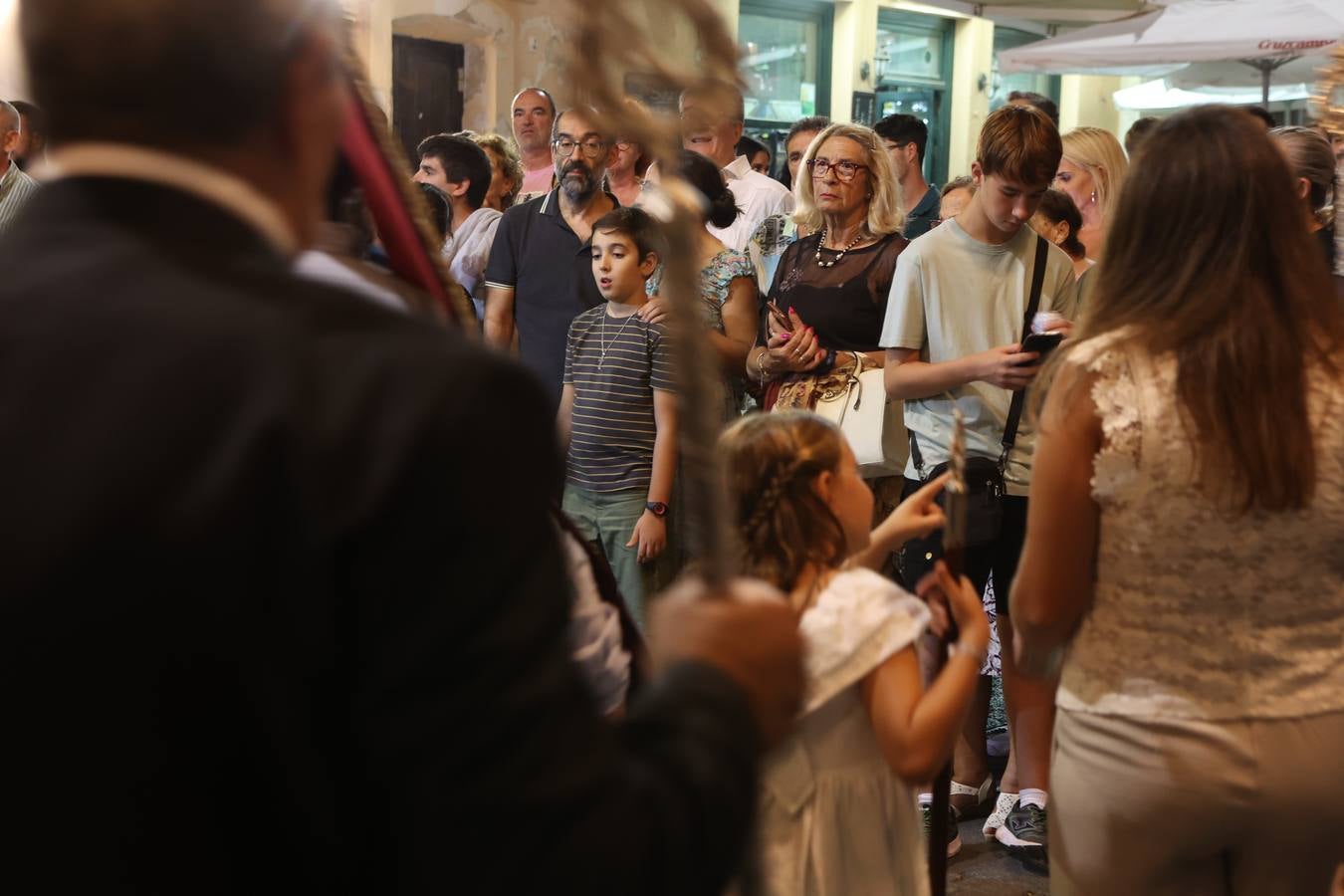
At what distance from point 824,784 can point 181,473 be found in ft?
4.54

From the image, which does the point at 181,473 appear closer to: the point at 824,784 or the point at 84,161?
the point at 84,161

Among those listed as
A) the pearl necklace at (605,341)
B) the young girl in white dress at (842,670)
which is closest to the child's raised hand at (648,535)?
the pearl necklace at (605,341)

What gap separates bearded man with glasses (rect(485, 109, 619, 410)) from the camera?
13.4 feet

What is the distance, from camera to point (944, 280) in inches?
135

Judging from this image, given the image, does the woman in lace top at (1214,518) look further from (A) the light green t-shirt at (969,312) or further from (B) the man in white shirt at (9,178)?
(B) the man in white shirt at (9,178)

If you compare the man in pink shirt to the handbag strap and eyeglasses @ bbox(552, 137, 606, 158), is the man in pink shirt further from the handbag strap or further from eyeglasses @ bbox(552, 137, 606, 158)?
the handbag strap

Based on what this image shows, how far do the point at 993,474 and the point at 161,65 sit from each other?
2770 millimetres

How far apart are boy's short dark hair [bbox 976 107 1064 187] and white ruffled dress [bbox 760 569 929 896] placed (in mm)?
1688

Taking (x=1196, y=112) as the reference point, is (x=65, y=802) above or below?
below

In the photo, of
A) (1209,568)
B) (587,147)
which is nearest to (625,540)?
(587,147)

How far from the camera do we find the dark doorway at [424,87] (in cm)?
993

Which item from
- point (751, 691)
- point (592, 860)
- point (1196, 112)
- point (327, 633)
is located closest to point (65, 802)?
point (327, 633)

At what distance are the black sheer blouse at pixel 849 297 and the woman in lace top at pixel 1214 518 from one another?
181 cm

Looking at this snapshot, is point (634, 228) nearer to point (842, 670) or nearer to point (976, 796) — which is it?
point (976, 796)
